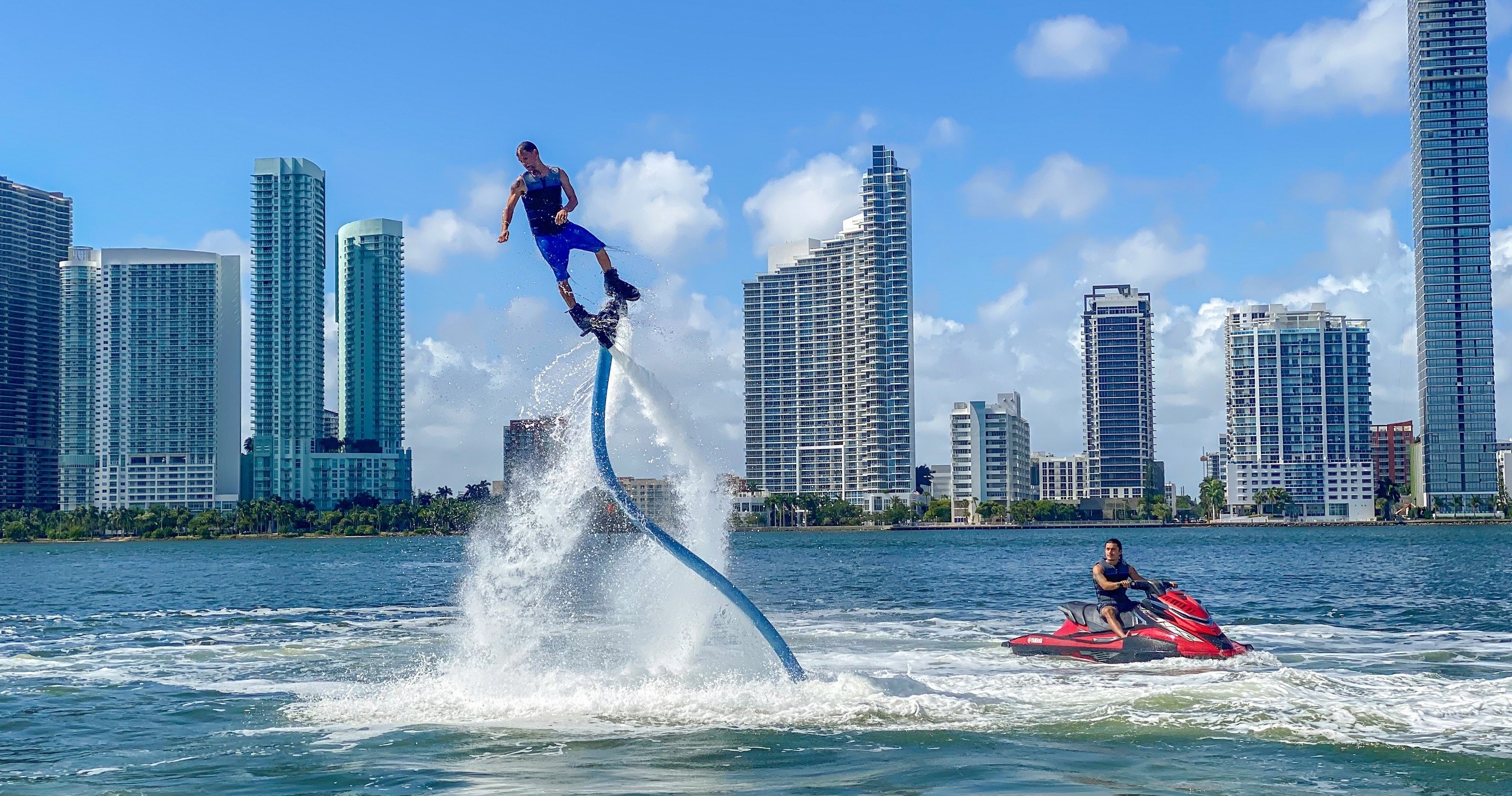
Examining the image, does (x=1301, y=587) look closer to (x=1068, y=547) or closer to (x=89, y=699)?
(x=89, y=699)

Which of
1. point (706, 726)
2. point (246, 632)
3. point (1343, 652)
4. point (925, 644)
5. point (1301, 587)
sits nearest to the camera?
point (706, 726)

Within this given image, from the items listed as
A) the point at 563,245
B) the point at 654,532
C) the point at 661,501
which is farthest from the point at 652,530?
the point at 563,245

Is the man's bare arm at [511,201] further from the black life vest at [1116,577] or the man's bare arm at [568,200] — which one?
the black life vest at [1116,577]

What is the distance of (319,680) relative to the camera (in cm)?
2303

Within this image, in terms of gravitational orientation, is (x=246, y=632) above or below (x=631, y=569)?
below

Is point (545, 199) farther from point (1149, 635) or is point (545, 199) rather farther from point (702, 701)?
point (1149, 635)

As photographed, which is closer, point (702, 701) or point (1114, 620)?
point (702, 701)

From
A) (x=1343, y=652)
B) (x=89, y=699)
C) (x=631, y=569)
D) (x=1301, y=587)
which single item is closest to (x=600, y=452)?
(x=631, y=569)

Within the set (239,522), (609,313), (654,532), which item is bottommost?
(239,522)

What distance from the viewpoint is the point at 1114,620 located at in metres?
23.2

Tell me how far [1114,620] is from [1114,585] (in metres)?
0.60

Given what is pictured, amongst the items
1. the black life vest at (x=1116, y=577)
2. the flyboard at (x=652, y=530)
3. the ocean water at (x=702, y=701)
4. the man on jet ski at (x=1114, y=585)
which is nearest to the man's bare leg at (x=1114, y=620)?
the man on jet ski at (x=1114, y=585)

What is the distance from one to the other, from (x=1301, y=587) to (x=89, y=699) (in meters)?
40.5

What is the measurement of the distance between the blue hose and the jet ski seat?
6.81 m
